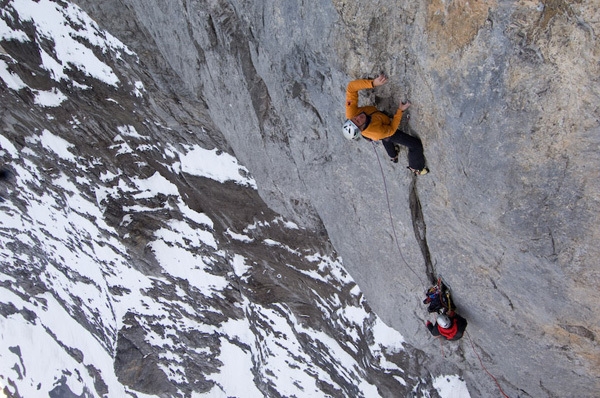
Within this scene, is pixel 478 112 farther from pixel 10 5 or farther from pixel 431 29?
pixel 10 5

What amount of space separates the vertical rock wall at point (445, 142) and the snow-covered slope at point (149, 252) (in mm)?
1716

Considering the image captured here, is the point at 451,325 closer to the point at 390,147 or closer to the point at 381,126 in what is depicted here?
the point at 390,147

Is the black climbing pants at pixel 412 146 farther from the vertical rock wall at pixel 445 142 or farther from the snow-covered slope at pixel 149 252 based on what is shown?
the snow-covered slope at pixel 149 252

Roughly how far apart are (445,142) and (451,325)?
3.17 meters

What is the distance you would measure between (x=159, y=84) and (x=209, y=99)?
150 centimetres

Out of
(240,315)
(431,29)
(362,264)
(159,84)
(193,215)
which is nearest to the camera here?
(431,29)

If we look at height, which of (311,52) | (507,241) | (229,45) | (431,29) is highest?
(229,45)

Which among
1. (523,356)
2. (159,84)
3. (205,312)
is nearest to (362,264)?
(523,356)

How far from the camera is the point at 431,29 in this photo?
4355mm

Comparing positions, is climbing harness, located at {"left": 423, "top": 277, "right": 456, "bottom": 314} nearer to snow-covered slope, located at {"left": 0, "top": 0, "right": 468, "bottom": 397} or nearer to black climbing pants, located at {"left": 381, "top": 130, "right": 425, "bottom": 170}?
black climbing pants, located at {"left": 381, "top": 130, "right": 425, "bottom": 170}

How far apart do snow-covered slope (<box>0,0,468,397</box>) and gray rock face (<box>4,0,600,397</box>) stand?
1.50 m

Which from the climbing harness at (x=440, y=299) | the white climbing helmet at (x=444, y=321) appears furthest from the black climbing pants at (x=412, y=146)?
the white climbing helmet at (x=444, y=321)

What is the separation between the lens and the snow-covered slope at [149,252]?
1041cm

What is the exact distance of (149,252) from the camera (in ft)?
47.2
